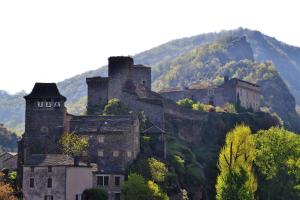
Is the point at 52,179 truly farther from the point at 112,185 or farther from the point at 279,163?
the point at 279,163

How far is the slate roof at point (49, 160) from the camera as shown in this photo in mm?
100875

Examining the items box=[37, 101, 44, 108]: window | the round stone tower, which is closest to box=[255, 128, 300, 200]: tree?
the round stone tower

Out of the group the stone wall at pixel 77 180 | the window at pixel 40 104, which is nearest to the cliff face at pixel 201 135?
the stone wall at pixel 77 180

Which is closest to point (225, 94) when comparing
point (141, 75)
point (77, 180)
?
point (141, 75)

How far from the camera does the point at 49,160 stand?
102 m

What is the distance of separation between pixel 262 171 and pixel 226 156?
10935 millimetres

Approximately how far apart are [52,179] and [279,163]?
1523 inches

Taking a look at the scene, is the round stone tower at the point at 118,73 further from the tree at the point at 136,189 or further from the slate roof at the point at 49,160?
the tree at the point at 136,189

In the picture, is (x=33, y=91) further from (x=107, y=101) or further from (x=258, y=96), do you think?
(x=258, y=96)

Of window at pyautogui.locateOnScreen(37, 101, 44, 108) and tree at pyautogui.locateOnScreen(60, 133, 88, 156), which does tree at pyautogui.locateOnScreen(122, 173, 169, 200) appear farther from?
window at pyautogui.locateOnScreen(37, 101, 44, 108)

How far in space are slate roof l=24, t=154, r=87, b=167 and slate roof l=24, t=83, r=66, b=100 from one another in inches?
487

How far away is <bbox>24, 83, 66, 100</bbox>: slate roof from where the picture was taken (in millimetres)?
113562

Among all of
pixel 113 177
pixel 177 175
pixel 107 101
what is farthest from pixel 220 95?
pixel 113 177

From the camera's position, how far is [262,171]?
395 ft
